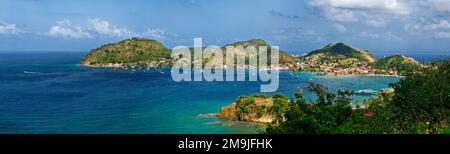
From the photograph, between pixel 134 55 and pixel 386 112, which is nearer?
pixel 386 112

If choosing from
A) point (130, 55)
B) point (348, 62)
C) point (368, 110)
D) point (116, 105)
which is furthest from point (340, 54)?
point (368, 110)

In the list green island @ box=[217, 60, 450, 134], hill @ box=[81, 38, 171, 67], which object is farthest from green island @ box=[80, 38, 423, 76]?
green island @ box=[217, 60, 450, 134]

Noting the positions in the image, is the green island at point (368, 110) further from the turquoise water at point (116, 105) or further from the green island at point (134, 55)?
the green island at point (134, 55)

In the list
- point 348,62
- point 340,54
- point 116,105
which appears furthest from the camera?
point 340,54

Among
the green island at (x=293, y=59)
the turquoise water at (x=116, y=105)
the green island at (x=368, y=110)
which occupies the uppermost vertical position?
the green island at (x=293, y=59)

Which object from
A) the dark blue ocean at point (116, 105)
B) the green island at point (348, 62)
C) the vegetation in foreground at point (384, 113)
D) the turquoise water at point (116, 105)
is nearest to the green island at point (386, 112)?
the vegetation in foreground at point (384, 113)

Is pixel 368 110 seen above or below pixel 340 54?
below

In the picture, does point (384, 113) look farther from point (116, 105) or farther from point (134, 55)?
point (134, 55)

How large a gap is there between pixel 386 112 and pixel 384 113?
337 mm

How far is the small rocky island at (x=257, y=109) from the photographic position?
24516 mm

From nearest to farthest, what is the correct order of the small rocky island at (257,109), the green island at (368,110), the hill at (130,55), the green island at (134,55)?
the green island at (368,110) < the small rocky island at (257,109) < the green island at (134,55) < the hill at (130,55)

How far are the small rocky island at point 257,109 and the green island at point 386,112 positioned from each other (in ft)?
20.9

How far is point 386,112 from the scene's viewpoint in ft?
45.0
